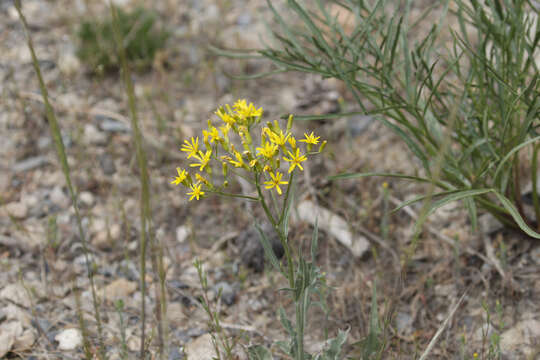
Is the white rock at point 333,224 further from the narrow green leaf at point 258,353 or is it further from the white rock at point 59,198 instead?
the white rock at point 59,198

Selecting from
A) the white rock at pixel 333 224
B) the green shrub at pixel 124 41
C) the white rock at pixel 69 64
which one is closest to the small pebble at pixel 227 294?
the white rock at pixel 333 224

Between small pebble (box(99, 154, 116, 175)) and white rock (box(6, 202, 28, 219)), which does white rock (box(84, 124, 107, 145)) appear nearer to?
small pebble (box(99, 154, 116, 175))

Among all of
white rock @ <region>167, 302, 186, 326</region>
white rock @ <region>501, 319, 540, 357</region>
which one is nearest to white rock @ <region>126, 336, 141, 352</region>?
white rock @ <region>167, 302, 186, 326</region>

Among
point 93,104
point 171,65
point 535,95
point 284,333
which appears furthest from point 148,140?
point 535,95

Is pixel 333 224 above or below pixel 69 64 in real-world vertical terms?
below

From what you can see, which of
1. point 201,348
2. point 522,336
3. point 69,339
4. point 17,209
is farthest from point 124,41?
point 522,336

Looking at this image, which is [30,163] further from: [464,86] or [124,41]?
[464,86]
